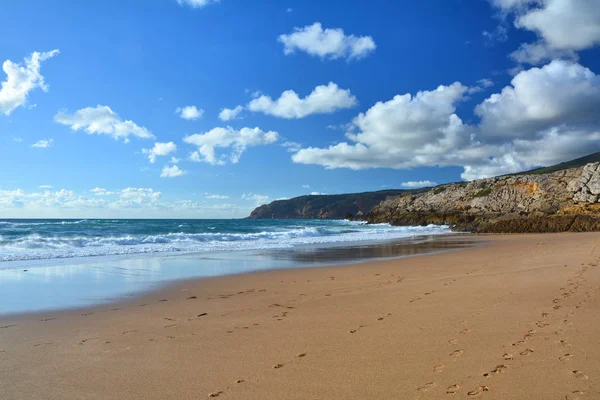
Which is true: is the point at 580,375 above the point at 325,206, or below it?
below

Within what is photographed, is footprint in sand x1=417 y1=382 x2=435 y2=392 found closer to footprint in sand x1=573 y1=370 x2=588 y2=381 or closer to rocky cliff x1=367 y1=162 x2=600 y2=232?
footprint in sand x1=573 y1=370 x2=588 y2=381

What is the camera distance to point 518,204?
187 feet

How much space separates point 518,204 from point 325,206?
419 feet

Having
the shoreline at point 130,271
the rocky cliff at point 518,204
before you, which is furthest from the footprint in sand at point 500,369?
the rocky cliff at point 518,204

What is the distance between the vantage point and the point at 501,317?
5961mm

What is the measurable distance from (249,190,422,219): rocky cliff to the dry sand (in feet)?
521

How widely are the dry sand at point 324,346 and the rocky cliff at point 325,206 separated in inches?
6255

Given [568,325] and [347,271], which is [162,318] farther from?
[347,271]

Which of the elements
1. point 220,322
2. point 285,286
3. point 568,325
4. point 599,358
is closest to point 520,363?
point 599,358

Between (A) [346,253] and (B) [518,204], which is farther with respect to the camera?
(B) [518,204]

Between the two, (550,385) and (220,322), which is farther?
(220,322)

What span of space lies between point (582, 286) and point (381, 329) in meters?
5.24

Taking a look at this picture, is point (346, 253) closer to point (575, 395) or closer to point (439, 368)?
point (439, 368)

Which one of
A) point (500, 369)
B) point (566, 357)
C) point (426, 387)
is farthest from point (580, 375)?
point (426, 387)
